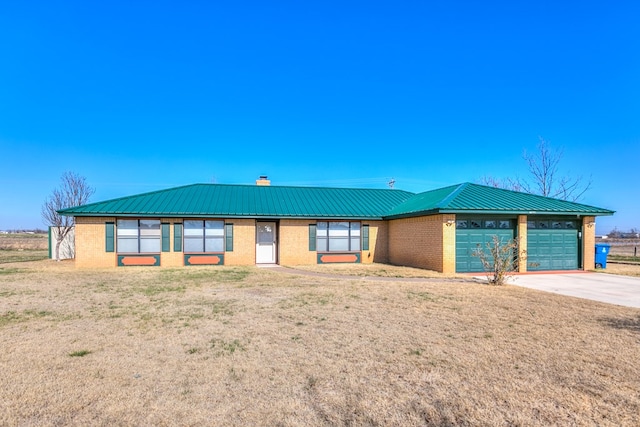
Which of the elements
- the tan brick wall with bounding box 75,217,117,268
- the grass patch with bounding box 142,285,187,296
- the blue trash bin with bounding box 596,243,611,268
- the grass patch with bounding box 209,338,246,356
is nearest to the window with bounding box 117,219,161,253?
the tan brick wall with bounding box 75,217,117,268

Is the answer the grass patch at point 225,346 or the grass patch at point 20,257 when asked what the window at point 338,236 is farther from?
the grass patch at point 20,257

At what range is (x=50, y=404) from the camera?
393 centimetres

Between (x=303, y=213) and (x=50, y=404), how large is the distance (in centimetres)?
1679

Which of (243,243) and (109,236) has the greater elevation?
(109,236)

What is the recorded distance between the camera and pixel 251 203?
21.5 m

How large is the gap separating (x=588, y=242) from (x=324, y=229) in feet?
39.7

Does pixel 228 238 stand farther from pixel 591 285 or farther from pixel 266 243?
pixel 591 285

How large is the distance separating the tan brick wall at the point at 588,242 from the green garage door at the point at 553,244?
247 millimetres

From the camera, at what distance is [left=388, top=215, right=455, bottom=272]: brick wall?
1633 centimetres

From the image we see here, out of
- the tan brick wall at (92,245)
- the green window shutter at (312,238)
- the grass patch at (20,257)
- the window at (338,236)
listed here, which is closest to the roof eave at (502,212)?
the window at (338,236)

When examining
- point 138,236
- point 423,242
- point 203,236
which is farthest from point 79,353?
point 423,242

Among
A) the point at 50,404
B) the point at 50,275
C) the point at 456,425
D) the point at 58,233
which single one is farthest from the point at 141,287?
the point at 58,233

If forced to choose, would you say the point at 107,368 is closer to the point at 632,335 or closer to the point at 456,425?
the point at 456,425

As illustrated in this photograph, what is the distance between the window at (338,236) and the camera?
21172 millimetres
